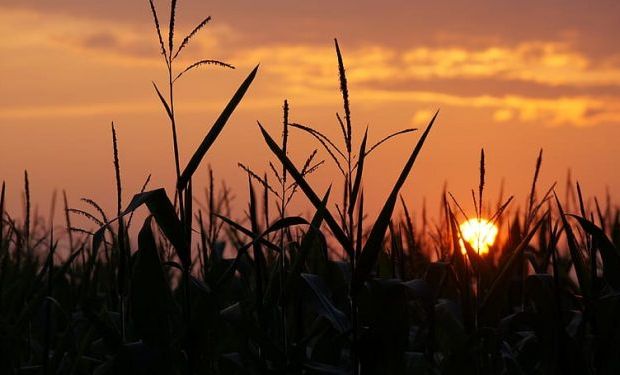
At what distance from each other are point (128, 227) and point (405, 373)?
1.19 meters

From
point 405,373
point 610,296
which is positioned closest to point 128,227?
point 405,373

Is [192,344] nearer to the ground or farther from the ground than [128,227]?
nearer to the ground

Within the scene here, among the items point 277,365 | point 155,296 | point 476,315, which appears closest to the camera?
point 155,296

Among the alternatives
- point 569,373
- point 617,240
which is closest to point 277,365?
point 569,373

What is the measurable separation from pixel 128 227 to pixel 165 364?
0.56 metres

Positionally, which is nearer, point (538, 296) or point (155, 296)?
point (155, 296)

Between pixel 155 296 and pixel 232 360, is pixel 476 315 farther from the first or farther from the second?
pixel 155 296

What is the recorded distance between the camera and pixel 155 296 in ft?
9.98

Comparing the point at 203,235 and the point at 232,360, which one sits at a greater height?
the point at 203,235

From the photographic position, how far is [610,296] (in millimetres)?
3459

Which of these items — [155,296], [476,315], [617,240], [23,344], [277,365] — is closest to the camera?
[155,296]

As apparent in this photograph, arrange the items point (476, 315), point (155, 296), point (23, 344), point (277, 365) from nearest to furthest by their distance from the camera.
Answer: point (155, 296), point (277, 365), point (476, 315), point (23, 344)

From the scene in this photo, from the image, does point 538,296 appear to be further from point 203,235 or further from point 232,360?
point 203,235

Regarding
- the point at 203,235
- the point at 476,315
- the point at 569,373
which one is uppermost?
the point at 203,235
